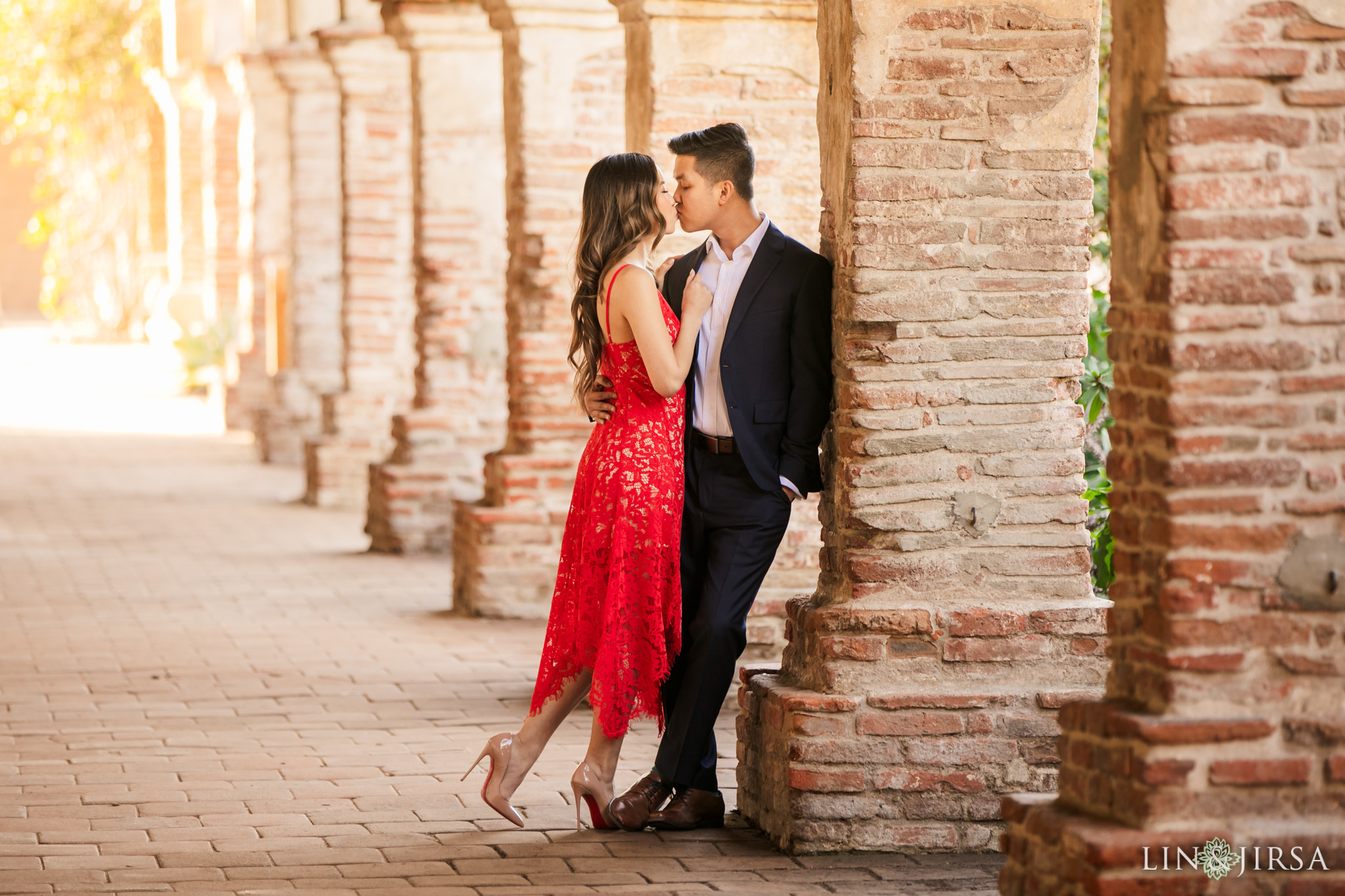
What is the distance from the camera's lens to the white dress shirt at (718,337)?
4.84m

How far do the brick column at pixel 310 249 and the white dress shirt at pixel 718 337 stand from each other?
33.9 feet

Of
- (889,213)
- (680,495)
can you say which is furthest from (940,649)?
(889,213)

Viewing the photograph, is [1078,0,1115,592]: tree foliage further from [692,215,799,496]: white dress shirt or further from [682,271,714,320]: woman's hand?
[682,271,714,320]: woman's hand

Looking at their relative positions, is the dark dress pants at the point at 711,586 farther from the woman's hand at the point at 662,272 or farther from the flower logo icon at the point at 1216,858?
the flower logo icon at the point at 1216,858

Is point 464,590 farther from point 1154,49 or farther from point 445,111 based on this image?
point 1154,49

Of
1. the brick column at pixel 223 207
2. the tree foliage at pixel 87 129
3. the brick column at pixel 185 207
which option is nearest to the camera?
the brick column at pixel 223 207

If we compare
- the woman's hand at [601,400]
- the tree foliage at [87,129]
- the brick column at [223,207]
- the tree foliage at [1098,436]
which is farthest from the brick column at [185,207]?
the woman's hand at [601,400]

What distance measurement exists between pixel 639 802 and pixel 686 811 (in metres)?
0.13

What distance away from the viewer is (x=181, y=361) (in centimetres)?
2433

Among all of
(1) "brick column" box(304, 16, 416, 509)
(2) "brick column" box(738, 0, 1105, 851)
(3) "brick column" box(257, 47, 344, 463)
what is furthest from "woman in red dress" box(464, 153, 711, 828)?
(3) "brick column" box(257, 47, 344, 463)

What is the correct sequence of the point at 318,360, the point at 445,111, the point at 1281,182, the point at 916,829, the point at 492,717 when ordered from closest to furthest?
1. the point at 1281,182
2. the point at 916,829
3. the point at 492,717
4. the point at 445,111
5. the point at 318,360

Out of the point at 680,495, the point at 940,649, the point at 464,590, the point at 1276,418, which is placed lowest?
the point at 464,590

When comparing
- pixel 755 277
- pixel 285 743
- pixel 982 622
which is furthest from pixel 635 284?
pixel 285 743

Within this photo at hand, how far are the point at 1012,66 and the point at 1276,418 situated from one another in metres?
1.58
